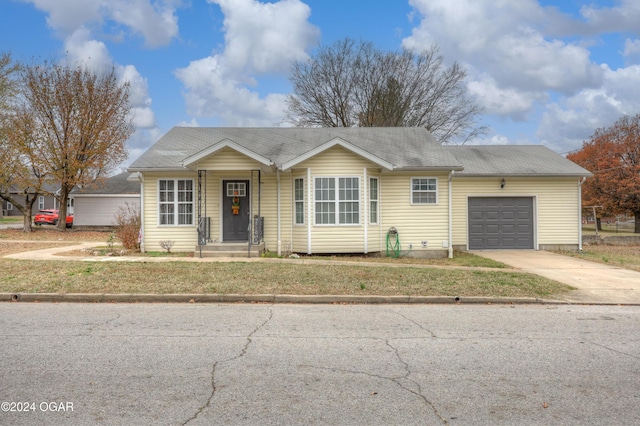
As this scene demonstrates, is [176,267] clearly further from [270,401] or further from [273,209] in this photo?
[270,401]

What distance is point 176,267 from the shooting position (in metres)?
12.4

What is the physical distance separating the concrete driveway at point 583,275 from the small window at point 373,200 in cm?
431

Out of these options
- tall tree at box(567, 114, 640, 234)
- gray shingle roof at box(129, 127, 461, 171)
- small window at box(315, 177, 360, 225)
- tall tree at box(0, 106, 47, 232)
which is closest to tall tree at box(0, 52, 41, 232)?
tall tree at box(0, 106, 47, 232)

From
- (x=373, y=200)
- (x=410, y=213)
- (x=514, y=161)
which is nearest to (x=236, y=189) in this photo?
(x=373, y=200)

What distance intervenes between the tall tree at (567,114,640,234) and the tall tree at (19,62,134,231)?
36402 mm

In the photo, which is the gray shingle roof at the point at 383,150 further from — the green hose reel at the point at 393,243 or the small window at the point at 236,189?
the green hose reel at the point at 393,243

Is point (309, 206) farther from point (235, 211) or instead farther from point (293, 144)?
point (293, 144)

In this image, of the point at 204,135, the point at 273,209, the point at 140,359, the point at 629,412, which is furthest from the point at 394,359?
the point at 204,135

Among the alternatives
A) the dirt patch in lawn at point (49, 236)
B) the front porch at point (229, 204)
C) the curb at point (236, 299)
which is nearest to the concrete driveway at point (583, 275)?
the curb at point (236, 299)

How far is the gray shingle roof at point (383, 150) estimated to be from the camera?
56.0ft

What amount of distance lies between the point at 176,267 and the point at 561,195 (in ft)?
50.0

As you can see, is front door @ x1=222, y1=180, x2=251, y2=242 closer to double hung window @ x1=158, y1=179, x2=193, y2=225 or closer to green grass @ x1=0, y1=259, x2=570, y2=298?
double hung window @ x1=158, y1=179, x2=193, y2=225

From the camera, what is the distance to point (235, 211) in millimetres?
16781

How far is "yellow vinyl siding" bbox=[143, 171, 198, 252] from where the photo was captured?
16.9 metres
